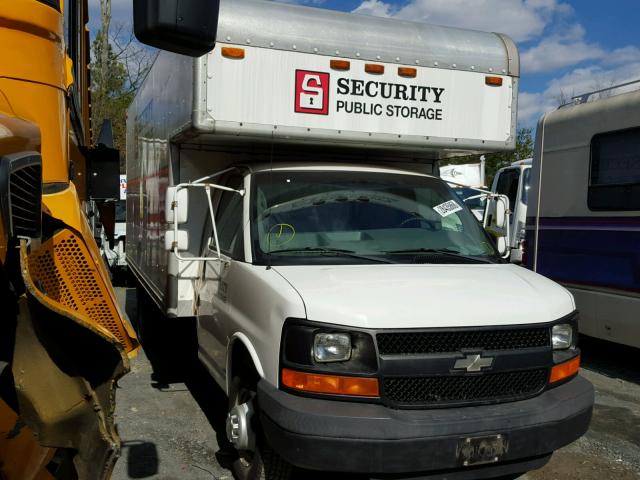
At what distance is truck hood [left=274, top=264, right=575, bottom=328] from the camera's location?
327 cm

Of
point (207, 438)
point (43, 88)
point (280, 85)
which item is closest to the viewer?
point (43, 88)

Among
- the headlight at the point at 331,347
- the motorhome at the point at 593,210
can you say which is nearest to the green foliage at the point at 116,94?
the motorhome at the point at 593,210

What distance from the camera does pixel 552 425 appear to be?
3.44 metres

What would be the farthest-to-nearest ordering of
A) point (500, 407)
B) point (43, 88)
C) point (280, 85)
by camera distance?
point (280, 85) < point (500, 407) < point (43, 88)

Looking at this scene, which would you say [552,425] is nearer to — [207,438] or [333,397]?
[333,397]

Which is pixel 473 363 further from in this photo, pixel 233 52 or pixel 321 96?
pixel 233 52

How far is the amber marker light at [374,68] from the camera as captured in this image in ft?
16.0

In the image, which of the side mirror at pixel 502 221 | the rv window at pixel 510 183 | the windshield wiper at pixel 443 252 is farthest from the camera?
the rv window at pixel 510 183

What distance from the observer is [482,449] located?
10.7 feet

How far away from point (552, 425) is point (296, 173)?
241 centimetres

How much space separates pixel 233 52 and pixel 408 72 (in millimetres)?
1387

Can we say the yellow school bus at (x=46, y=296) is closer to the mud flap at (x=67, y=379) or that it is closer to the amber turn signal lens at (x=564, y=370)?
the mud flap at (x=67, y=379)

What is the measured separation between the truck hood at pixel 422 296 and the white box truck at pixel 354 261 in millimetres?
13

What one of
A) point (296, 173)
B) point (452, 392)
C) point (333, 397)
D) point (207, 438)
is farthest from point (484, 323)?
point (207, 438)
